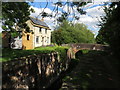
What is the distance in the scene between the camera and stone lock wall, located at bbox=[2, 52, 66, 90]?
17.9 feet

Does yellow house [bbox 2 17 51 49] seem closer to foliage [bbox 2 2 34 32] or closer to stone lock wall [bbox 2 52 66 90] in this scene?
foliage [bbox 2 2 34 32]

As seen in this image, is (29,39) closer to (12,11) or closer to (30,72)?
(12,11)

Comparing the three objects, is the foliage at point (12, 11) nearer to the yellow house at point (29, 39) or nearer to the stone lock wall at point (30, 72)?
the stone lock wall at point (30, 72)

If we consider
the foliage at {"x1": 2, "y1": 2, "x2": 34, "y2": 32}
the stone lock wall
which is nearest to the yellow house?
the foliage at {"x1": 2, "y1": 2, "x2": 34, "y2": 32}

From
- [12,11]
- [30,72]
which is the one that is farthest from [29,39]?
[30,72]

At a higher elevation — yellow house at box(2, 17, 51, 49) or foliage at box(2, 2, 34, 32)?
foliage at box(2, 2, 34, 32)

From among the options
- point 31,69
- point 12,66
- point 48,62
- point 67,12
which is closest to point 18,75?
point 12,66

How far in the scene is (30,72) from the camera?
24.0ft

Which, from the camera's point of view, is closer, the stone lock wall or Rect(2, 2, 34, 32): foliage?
the stone lock wall

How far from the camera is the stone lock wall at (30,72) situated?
5.44 metres

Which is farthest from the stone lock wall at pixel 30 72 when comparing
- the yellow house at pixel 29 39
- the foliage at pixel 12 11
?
the yellow house at pixel 29 39

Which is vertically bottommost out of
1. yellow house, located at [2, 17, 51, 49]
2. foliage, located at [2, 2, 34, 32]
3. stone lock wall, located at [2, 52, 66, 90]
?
stone lock wall, located at [2, 52, 66, 90]

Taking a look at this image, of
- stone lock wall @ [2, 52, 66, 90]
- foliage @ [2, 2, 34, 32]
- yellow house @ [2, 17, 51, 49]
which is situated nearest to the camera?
stone lock wall @ [2, 52, 66, 90]

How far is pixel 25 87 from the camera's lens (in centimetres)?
668
